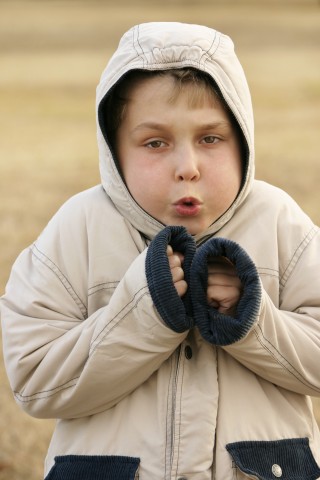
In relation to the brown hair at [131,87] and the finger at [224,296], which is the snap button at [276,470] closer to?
the finger at [224,296]

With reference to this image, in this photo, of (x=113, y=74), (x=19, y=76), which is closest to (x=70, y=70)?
(x=19, y=76)

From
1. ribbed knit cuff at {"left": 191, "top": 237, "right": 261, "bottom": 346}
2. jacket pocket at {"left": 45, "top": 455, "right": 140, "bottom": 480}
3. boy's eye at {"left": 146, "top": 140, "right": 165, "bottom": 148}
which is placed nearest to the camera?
ribbed knit cuff at {"left": 191, "top": 237, "right": 261, "bottom": 346}

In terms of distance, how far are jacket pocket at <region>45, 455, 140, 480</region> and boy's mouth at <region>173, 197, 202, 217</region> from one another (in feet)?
1.93

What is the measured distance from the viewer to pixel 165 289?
201 cm

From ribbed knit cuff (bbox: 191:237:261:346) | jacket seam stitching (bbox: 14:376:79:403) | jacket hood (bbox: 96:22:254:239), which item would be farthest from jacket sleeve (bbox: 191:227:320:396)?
jacket seam stitching (bbox: 14:376:79:403)

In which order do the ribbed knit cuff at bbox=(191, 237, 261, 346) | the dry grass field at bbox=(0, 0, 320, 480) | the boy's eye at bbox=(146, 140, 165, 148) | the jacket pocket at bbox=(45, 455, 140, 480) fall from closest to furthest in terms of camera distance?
the ribbed knit cuff at bbox=(191, 237, 261, 346), the jacket pocket at bbox=(45, 455, 140, 480), the boy's eye at bbox=(146, 140, 165, 148), the dry grass field at bbox=(0, 0, 320, 480)

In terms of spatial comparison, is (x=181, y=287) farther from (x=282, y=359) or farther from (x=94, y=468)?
(x=94, y=468)

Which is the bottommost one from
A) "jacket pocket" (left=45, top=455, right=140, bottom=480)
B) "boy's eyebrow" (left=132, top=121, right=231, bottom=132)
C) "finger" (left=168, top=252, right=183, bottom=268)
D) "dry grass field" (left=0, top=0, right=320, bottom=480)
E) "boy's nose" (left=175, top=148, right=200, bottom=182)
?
"dry grass field" (left=0, top=0, right=320, bottom=480)

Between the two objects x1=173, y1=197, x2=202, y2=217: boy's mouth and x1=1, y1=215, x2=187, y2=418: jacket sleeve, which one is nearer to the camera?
x1=1, y1=215, x2=187, y2=418: jacket sleeve

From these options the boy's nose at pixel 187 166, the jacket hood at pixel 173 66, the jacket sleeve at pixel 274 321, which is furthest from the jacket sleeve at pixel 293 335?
the boy's nose at pixel 187 166

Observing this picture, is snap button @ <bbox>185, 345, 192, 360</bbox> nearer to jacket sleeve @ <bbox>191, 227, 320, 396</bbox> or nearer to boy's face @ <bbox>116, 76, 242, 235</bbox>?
jacket sleeve @ <bbox>191, 227, 320, 396</bbox>

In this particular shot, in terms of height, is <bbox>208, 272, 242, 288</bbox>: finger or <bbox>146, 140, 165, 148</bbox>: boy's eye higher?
<bbox>146, 140, 165, 148</bbox>: boy's eye

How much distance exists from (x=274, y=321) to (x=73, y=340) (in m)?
0.48

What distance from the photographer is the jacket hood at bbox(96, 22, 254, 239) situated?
2193mm
